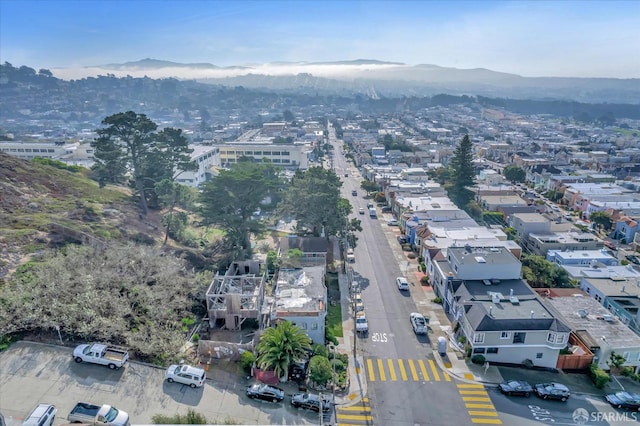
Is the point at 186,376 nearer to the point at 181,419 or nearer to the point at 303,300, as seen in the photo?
the point at 181,419

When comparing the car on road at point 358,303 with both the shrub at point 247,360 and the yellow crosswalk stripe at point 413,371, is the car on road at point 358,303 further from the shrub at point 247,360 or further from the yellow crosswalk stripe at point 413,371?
the shrub at point 247,360

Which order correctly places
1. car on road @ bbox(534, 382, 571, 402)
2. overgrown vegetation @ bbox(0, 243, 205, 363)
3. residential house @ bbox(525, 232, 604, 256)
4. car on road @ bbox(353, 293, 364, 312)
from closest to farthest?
car on road @ bbox(534, 382, 571, 402)
overgrown vegetation @ bbox(0, 243, 205, 363)
car on road @ bbox(353, 293, 364, 312)
residential house @ bbox(525, 232, 604, 256)

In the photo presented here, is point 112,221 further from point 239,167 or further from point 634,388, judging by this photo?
point 634,388

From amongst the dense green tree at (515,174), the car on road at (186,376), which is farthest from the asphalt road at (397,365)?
the dense green tree at (515,174)

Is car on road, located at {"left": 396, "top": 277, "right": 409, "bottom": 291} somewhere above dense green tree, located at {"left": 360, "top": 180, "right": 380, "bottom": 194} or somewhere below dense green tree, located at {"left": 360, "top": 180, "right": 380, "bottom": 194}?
below

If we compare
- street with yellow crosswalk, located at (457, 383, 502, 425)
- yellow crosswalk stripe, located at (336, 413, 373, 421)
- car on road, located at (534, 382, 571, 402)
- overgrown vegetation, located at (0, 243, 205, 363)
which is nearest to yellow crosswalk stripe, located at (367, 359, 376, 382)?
yellow crosswalk stripe, located at (336, 413, 373, 421)

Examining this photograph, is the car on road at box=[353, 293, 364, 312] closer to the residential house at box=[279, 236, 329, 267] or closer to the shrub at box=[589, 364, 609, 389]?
the residential house at box=[279, 236, 329, 267]

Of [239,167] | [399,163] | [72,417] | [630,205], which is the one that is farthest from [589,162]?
[72,417]
